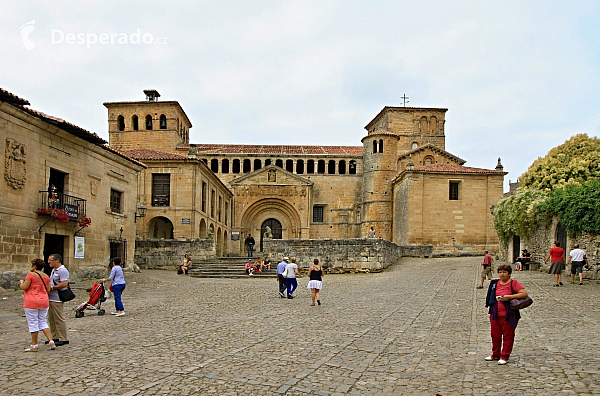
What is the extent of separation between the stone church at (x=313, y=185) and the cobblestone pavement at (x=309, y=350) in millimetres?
17820

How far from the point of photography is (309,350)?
24.4 ft

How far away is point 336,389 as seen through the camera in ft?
18.0

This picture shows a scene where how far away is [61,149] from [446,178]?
27096 mm

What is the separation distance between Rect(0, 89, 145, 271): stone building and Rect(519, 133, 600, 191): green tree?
19816 millimetres

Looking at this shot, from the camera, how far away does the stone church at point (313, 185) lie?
3086 cm

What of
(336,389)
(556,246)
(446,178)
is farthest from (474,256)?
(336,389)

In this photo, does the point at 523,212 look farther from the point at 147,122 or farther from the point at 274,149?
the point at 147,122

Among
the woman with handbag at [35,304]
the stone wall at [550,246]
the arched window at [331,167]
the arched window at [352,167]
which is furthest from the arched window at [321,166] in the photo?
the woman with handbag at [35,304]

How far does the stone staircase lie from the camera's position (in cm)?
2347

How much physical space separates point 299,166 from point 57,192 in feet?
110

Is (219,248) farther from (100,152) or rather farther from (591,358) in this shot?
(591,358)

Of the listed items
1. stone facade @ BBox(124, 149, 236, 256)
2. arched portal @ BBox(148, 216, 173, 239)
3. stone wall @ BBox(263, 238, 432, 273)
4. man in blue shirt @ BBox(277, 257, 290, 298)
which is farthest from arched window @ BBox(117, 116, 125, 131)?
man in blue shirt @ BBox(277, 257, 290, 298)

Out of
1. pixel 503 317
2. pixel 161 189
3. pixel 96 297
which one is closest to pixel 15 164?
pixel 96 297

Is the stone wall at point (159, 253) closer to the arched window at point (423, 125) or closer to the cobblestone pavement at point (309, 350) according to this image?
the cobblestone pavement at point (309, 350)
